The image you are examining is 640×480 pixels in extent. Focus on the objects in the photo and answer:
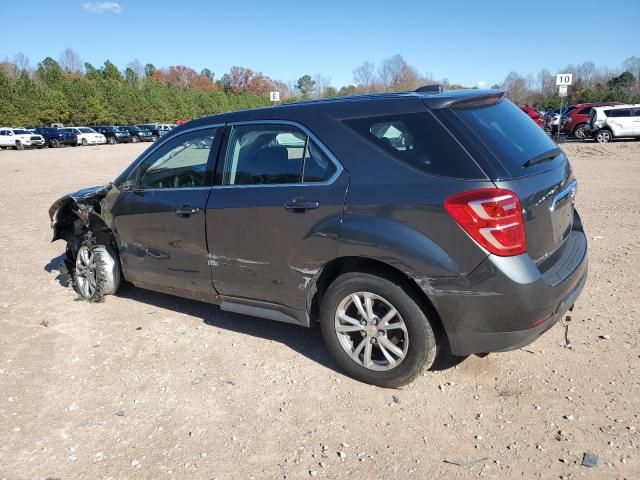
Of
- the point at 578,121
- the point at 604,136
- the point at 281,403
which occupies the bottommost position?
the point at 281,403

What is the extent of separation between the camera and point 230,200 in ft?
12.4

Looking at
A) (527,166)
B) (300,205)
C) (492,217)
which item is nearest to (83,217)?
(300,205)

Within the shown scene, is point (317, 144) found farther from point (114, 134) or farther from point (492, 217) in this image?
point (114, 134)

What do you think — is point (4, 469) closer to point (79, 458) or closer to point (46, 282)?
point (79, 458)

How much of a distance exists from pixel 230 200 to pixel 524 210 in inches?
79.8

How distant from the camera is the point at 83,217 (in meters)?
5.10

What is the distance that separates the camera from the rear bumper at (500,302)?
2.84 m

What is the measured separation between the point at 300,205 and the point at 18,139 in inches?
1598

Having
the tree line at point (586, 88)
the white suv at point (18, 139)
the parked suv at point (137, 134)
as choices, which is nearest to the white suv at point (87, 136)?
the parked suv at point (137, 134)

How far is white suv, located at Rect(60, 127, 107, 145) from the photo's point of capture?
1661 inches

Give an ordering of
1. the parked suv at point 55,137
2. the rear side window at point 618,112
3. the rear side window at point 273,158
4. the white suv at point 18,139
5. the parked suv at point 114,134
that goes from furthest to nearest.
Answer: the parked suv at point 114,134, the parked suv at point 55,137, the white suv at point 18,139, the rear side window at point 618,112, the rear side window at point 273,158

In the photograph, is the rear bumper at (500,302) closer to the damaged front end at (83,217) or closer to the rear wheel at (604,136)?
the damaged front end at (83,217)

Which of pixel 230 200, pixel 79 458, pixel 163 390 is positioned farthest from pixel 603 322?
pixel 79 458

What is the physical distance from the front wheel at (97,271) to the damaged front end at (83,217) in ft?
0.35
